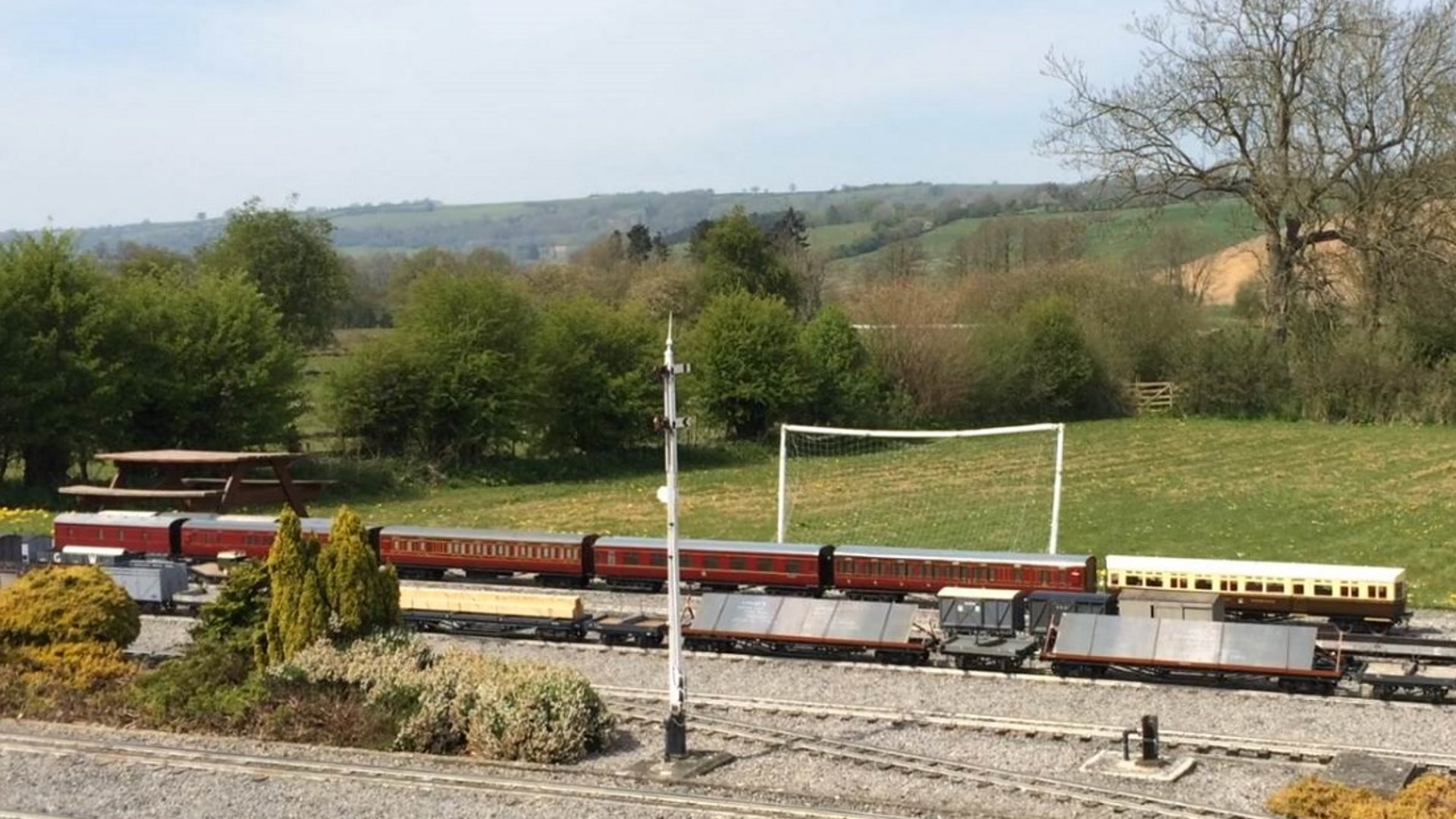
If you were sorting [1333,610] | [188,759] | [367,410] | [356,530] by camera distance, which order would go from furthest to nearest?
[367,410] → [1333,610] → [356,530] → [188,759]

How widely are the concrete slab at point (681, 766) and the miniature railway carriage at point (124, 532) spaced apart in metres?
23.2

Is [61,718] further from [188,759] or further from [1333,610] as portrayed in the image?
[1333,610]

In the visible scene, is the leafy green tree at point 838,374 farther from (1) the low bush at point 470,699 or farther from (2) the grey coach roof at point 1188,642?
(1) the low bush at point 470,699

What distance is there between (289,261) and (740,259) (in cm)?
3023

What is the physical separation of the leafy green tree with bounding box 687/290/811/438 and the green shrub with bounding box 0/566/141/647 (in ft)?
141

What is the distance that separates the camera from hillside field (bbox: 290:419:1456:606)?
42344mm

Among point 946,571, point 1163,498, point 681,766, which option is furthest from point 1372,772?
point 1163,498

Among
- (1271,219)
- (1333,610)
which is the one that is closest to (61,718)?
(1333,610)

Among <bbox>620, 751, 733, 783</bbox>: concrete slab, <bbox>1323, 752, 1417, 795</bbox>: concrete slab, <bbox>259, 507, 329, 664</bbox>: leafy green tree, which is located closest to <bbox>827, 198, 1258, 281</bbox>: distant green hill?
<bbox>1323, 752, 1417, 795</bbox>: concrete slab

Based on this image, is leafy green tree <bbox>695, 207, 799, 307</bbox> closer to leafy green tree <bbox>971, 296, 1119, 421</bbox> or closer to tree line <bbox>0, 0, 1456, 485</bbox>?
tree line <bbox>0, 0, 1456, 485</bbox>

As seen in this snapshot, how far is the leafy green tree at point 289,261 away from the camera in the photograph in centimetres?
9681

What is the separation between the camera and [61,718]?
25.9 metres

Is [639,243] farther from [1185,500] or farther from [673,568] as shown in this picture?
[673,568]

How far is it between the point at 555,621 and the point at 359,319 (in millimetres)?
134654
